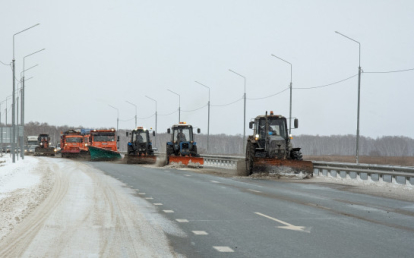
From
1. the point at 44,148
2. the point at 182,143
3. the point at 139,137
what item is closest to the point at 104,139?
the point at 139,137

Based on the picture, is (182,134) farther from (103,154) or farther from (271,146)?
(103,154)

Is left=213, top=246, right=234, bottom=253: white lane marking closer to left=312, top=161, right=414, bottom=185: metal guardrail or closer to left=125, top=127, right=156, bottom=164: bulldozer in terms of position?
left=312, top=161, right=414, bottom=185: metal guardrail

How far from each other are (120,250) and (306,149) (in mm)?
158657

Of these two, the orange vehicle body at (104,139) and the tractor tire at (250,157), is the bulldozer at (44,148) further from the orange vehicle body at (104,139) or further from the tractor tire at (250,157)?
the tractor tire at (250,157)

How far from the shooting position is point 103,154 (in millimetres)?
50062

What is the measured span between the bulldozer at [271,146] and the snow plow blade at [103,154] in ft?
81.1

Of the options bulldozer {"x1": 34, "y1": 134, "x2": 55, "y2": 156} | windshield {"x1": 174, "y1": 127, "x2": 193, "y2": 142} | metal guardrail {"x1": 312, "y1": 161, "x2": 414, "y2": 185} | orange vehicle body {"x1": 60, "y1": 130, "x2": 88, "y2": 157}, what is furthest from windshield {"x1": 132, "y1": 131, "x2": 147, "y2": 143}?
bulldozer {"x1": 34, "y1": 134, "x2": 55, "y2": 156}

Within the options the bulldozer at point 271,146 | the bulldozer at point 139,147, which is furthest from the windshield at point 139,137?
the bulldozer at point 271,146

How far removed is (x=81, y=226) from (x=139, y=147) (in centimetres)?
3357

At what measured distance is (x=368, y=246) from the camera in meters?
8.39

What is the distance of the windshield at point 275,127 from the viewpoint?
88.4 feet

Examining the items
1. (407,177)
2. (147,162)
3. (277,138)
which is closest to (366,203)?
(407,177)

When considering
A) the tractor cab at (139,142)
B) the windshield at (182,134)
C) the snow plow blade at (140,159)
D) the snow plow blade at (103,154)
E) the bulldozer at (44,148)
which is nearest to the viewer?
the windshield at (182,134)

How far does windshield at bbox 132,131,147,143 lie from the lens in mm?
44000
